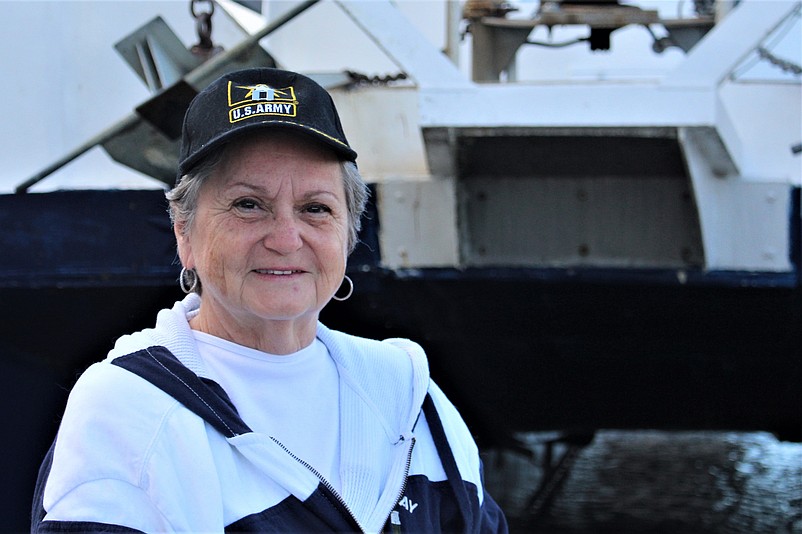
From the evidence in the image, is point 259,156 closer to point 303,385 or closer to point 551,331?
point 303,385

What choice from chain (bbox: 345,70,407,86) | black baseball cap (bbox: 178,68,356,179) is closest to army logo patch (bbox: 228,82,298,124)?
black baseball cap (bbox: 178,68,356,179)

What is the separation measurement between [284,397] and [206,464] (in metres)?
0.21

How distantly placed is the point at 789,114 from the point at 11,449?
136 inches

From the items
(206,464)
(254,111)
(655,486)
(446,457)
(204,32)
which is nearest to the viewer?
(206,464)

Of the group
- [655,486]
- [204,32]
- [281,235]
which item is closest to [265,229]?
[281,235]

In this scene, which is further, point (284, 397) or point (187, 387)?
point (284, 397)

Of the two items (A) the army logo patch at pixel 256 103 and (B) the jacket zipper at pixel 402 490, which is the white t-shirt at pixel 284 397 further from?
(A) the army logo patch at pixel 256 103

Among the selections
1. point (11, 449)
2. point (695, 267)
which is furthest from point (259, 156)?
point (11, 449)

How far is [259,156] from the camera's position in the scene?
1338mm

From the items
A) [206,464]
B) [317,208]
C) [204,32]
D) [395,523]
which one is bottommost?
[395,523]

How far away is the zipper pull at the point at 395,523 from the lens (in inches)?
52.1

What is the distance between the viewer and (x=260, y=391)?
4.48 ft

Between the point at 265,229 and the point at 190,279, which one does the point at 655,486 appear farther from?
the point at 265,229

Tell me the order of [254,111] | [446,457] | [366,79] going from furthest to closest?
[366,79] → [446,457] → [254,111]
